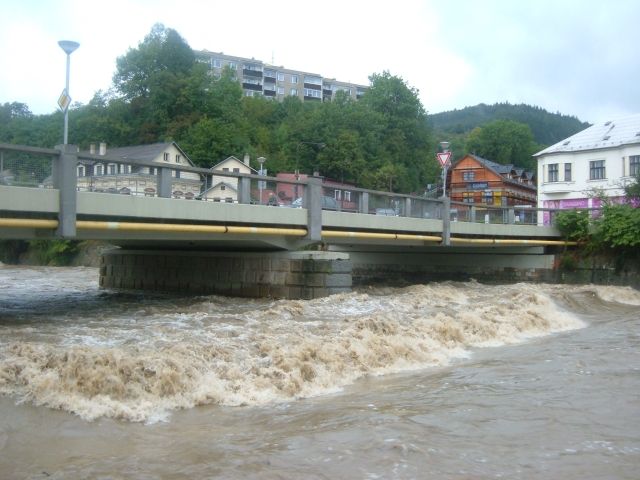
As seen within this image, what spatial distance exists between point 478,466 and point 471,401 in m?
2.67

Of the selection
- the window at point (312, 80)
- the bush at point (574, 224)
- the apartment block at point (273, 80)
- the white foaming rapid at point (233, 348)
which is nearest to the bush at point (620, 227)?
the bush at point (574, 224)

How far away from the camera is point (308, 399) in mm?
9203

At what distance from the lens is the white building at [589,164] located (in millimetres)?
46500

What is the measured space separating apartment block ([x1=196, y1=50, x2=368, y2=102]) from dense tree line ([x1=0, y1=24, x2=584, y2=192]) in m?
35.0

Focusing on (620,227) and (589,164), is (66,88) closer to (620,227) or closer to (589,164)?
(620,227)

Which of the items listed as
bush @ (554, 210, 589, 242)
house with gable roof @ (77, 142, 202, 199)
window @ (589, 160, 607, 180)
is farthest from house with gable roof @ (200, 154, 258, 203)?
window @ (589, 160, 607, 180)

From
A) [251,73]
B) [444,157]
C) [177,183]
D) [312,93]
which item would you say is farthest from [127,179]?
[312,93]

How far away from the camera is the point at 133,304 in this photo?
18688 mm

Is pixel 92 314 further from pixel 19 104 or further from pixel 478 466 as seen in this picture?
pixel 19 104

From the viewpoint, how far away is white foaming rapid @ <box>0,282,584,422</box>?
27.7ft

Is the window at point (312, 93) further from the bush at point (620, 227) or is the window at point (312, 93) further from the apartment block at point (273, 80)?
the bush at point (620, 227)

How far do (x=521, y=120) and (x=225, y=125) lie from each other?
11165 centimetres

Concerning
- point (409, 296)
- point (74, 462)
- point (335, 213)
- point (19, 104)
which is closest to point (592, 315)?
point (409, 296)

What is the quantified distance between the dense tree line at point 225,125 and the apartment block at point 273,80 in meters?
35.0
